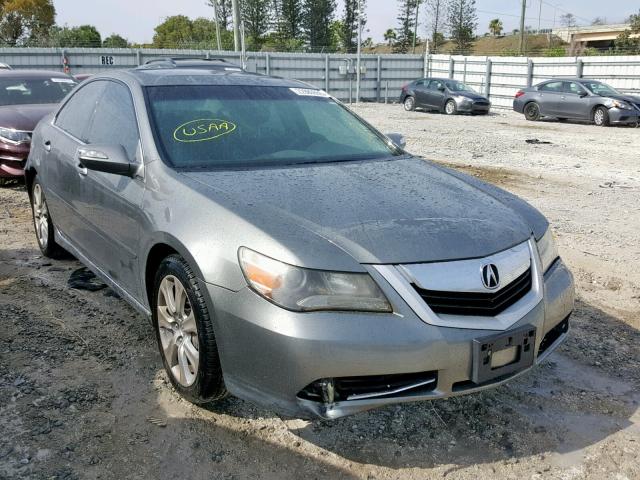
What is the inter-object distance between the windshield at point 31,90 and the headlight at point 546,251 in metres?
7.94

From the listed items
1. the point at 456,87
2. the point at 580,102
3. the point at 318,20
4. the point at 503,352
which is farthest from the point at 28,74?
the point at 318,20

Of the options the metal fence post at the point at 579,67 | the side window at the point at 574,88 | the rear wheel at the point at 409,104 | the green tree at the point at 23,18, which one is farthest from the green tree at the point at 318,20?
the side window at the point at 574,88

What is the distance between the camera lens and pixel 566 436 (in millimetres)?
2820

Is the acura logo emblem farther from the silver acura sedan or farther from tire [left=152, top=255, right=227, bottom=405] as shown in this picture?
tire [left=152, top=255, right=227, bottom=405]

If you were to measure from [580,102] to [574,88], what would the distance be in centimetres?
59

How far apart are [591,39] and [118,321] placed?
3089 inches

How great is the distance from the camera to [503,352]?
2500 mm

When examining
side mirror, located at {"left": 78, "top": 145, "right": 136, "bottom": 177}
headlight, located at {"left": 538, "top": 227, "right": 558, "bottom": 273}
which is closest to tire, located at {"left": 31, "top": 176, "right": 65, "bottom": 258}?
side mirror, located at {"left": 78, "top": 145, "right": 136, "bottom": 177}

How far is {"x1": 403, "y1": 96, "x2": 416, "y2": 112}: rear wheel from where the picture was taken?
2510 centimetres

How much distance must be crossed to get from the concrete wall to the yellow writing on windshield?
19.0 metres

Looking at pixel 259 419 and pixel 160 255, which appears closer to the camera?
pixel 259 419

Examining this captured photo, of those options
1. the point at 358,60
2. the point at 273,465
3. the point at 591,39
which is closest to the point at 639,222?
the point at 273,465

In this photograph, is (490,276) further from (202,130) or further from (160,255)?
(202,130)

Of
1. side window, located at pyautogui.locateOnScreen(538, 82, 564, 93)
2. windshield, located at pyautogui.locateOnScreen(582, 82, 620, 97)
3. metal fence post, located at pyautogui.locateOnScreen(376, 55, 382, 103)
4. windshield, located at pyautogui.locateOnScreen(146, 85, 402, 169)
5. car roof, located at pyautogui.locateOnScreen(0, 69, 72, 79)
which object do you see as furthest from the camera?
metal fence post, located at pyautogui.locateOnScreen(376, 55, 382, 103)
